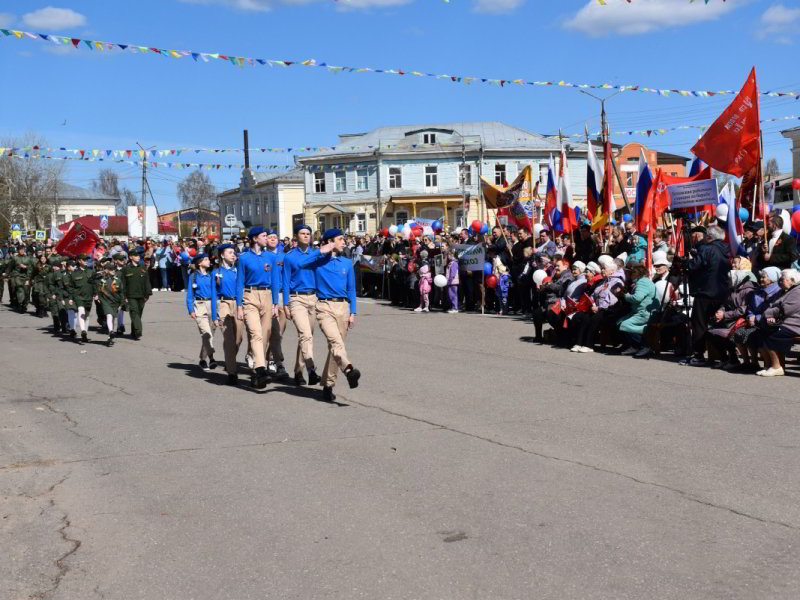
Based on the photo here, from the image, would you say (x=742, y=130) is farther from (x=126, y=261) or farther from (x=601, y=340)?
(x=126, y=261)

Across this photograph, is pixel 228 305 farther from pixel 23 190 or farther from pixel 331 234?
pixel 23 190

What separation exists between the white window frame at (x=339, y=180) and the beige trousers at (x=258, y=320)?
209 feet

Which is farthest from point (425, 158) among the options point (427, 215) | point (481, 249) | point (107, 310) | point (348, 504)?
point (348, 504)

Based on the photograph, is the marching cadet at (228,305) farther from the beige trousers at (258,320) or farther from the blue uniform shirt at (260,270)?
the blue uniform shirt at (260,270)

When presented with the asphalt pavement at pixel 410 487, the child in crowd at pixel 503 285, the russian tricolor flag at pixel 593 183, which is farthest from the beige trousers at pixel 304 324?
the child in crowd at pixel 503 285

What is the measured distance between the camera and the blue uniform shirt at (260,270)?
12156mm

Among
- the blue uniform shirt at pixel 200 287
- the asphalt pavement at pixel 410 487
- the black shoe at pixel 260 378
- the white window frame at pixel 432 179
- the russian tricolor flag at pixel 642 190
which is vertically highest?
the white window frame at pixel 432 179

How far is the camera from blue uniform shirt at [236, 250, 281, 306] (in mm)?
12156

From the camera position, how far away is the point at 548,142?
2906 inches

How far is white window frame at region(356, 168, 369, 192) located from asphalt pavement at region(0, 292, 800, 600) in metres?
62.4

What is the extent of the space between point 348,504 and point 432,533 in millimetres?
857

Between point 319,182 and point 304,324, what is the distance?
6636cm

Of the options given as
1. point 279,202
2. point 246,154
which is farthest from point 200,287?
point 279,202

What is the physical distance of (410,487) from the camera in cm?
694
